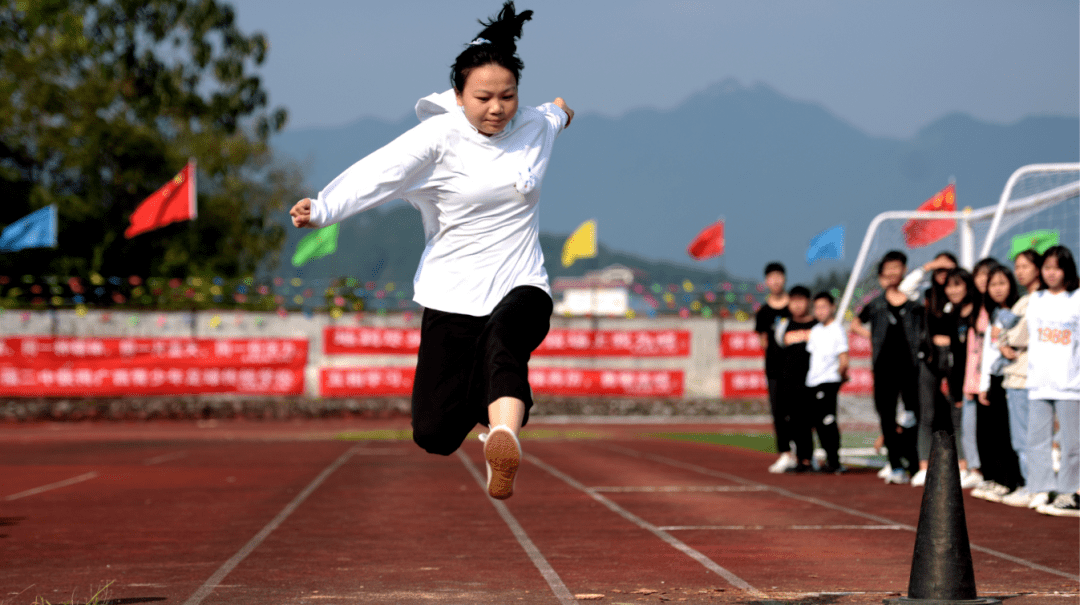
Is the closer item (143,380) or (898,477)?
(898,477)

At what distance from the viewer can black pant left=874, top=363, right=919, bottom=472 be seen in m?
10.6

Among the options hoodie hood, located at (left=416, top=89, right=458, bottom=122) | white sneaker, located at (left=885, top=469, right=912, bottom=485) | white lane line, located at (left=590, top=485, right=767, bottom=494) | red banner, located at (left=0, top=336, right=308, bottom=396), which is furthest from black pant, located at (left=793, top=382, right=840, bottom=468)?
red banner, located at (left=0, top=336, right=308, bottom=396)

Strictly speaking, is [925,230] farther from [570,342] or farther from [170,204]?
[170,204]

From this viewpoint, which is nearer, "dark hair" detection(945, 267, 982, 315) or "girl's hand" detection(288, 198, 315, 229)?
"girl's hand" detection(288, 198, 315, 229)

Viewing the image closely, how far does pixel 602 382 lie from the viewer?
25812mm

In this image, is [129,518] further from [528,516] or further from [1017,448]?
[1017,448]

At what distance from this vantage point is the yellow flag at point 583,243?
27609 millimetres

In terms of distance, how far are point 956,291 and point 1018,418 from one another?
1373 mm

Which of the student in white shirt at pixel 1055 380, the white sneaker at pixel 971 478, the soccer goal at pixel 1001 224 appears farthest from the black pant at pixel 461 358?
the soccer goal at pixel 1001 224

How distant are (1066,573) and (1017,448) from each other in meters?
3.01

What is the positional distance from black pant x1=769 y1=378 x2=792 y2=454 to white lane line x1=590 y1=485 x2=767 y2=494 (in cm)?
131

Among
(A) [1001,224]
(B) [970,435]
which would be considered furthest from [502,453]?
(A) [1001,224]

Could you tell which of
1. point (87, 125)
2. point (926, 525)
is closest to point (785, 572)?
point (926, 525)

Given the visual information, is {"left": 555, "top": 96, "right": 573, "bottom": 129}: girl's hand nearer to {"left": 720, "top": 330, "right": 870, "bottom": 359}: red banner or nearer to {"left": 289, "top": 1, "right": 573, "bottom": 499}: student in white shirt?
{"left": 289, "top": 1, "right": 573, "bottom": 499}: student in white shirt
